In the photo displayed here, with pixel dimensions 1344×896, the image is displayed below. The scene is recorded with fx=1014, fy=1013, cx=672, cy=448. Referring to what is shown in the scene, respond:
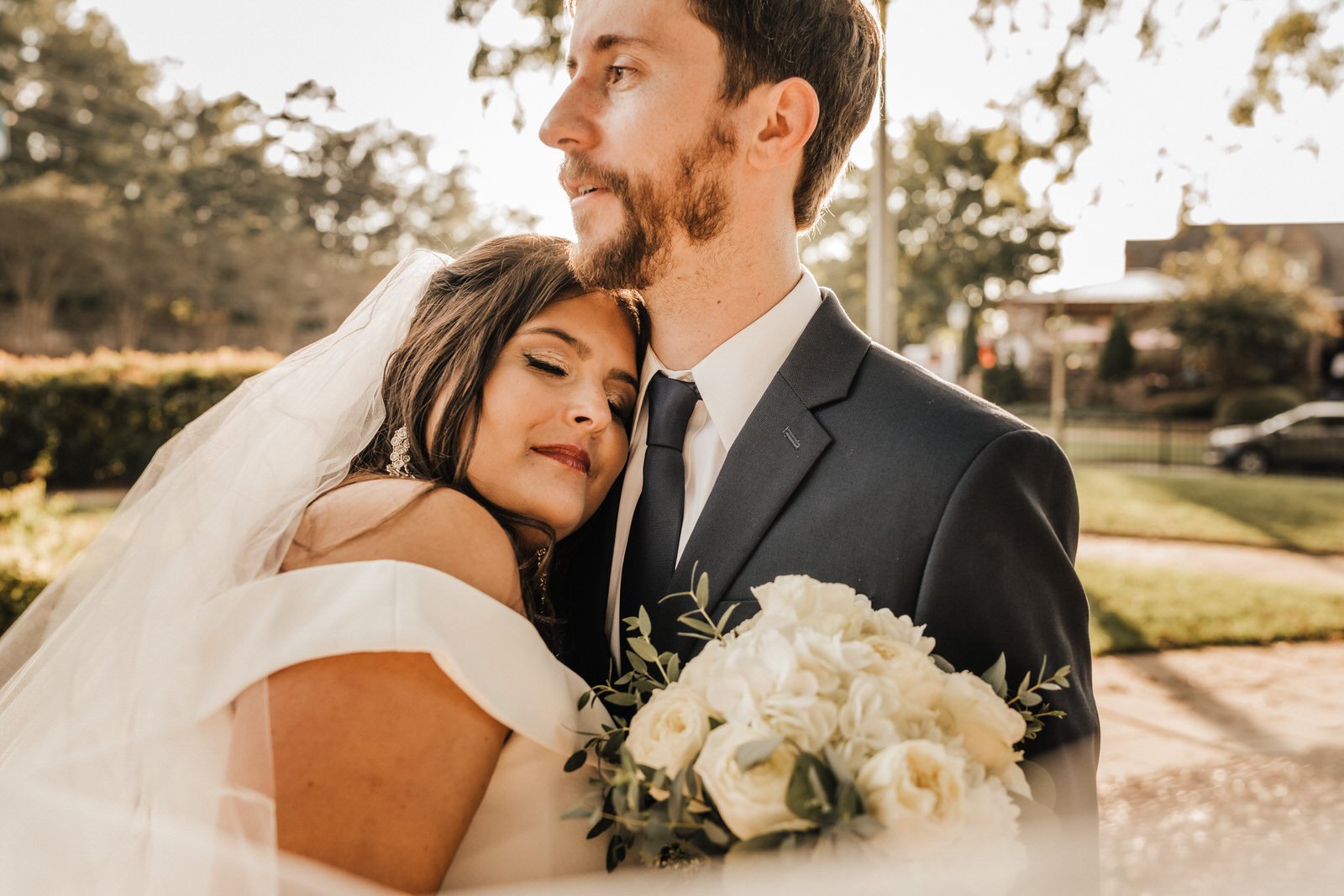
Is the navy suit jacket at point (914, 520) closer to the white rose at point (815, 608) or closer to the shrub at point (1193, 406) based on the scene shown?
the white rose at point (815, 608)

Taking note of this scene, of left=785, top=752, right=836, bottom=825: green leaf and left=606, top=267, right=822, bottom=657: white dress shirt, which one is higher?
left=606, top=267, right=822, bottom=657: white dress shirt

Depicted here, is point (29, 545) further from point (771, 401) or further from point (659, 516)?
point (771, 401)

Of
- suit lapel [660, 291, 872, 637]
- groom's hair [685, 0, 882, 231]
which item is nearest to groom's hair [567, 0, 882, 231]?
groom's hair [685, 0, 882, 231]

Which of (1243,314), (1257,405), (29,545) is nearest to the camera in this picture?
(29,545)

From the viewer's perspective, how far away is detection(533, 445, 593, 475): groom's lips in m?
2.38

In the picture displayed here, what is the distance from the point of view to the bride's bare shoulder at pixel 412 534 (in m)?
1.86

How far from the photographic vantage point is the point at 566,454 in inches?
94.3

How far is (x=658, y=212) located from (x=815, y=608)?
3.77 ft

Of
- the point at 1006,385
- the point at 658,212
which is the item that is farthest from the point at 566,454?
the point at 1006,385

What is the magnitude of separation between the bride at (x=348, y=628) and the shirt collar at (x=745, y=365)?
250 millimetres

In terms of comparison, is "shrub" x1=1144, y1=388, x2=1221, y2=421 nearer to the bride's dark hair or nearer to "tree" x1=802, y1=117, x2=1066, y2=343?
"tree" x1=802, y1=117, x2=1066, y2=343

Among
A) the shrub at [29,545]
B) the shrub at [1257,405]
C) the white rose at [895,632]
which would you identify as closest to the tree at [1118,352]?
the shrub at [1257,405]

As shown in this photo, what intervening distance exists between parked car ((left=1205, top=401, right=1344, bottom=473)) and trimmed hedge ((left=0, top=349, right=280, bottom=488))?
17.5m

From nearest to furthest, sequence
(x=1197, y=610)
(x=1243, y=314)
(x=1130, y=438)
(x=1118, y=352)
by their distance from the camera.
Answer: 1. (x=1197, y=610)
2. (x=1130, y=438)
3. (x=1243, y=314)
4. (x=1118, y=352)
